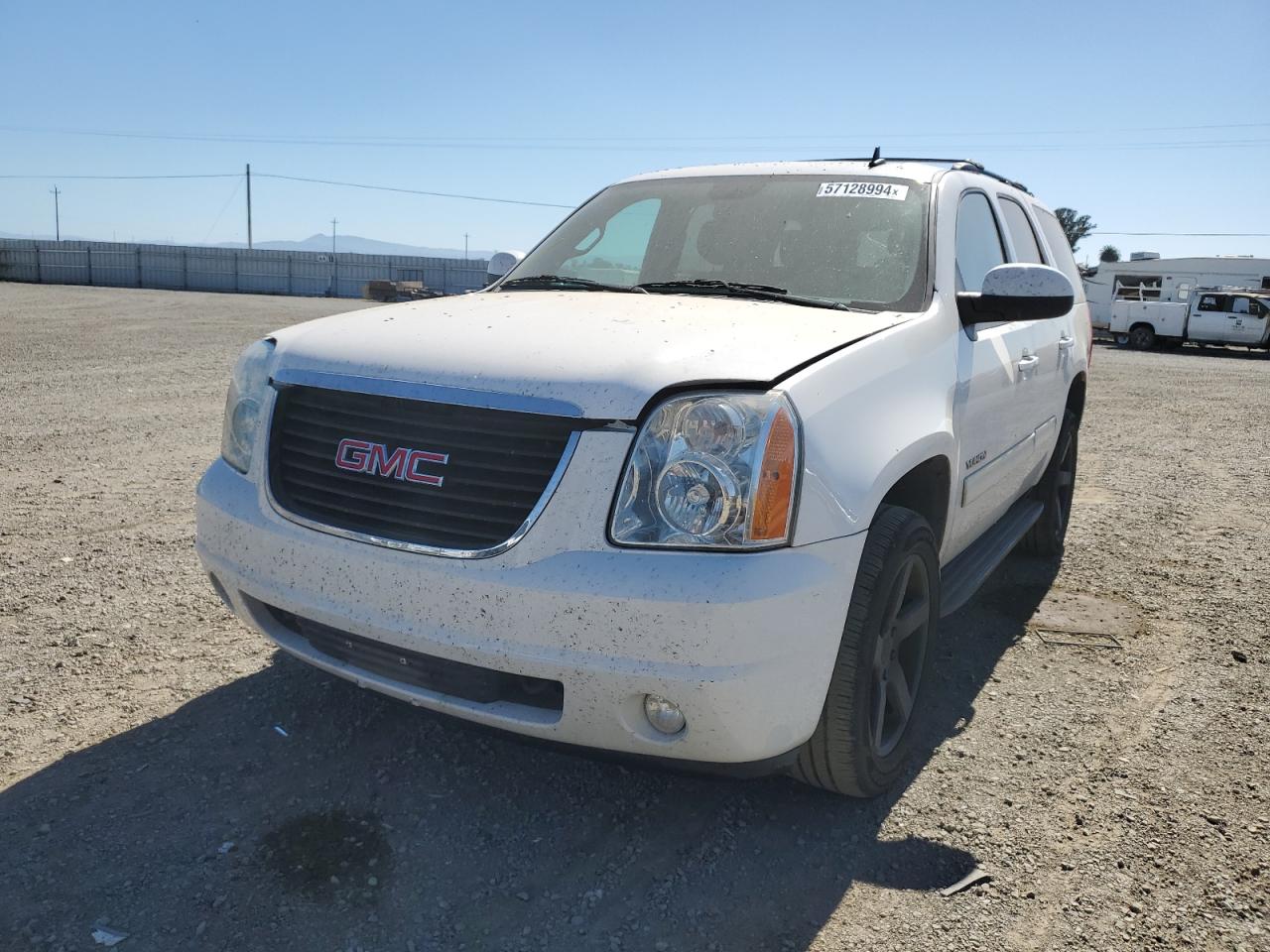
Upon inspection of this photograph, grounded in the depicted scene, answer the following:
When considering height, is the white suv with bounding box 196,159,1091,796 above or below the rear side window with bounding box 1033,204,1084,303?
below

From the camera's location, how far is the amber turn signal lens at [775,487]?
87.3 inches

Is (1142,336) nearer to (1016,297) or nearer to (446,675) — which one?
(1016,297)

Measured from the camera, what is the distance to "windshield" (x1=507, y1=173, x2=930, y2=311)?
330 centimetres

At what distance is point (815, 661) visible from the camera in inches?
92.0

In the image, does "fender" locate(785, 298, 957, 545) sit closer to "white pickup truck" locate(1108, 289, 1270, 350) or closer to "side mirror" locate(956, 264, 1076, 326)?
"side mirror" locate(956, 264, 1076, 326)

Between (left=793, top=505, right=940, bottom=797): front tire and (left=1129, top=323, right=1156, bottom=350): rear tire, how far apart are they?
29.7 m

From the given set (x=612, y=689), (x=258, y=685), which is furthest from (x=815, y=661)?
(x=258, y=685)

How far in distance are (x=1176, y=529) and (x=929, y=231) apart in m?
3.75

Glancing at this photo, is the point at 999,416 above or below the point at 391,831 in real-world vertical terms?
above

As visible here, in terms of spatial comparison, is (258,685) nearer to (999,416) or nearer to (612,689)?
(612,689)

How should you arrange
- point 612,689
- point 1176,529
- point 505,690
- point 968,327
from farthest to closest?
point 1176,529, point 968,327, point 505,690, point 612,689

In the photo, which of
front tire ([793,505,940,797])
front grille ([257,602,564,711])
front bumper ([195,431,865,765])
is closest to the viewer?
front bumper ([195,431,865,765])

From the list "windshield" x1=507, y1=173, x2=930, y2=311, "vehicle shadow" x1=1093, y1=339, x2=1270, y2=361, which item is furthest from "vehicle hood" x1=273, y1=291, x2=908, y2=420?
"vehicle shadow" x1=1093, y1=339, x2=1270, y2=361

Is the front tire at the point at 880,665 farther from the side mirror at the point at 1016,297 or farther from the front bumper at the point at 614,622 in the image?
the side mirror at the point at 1016,297
